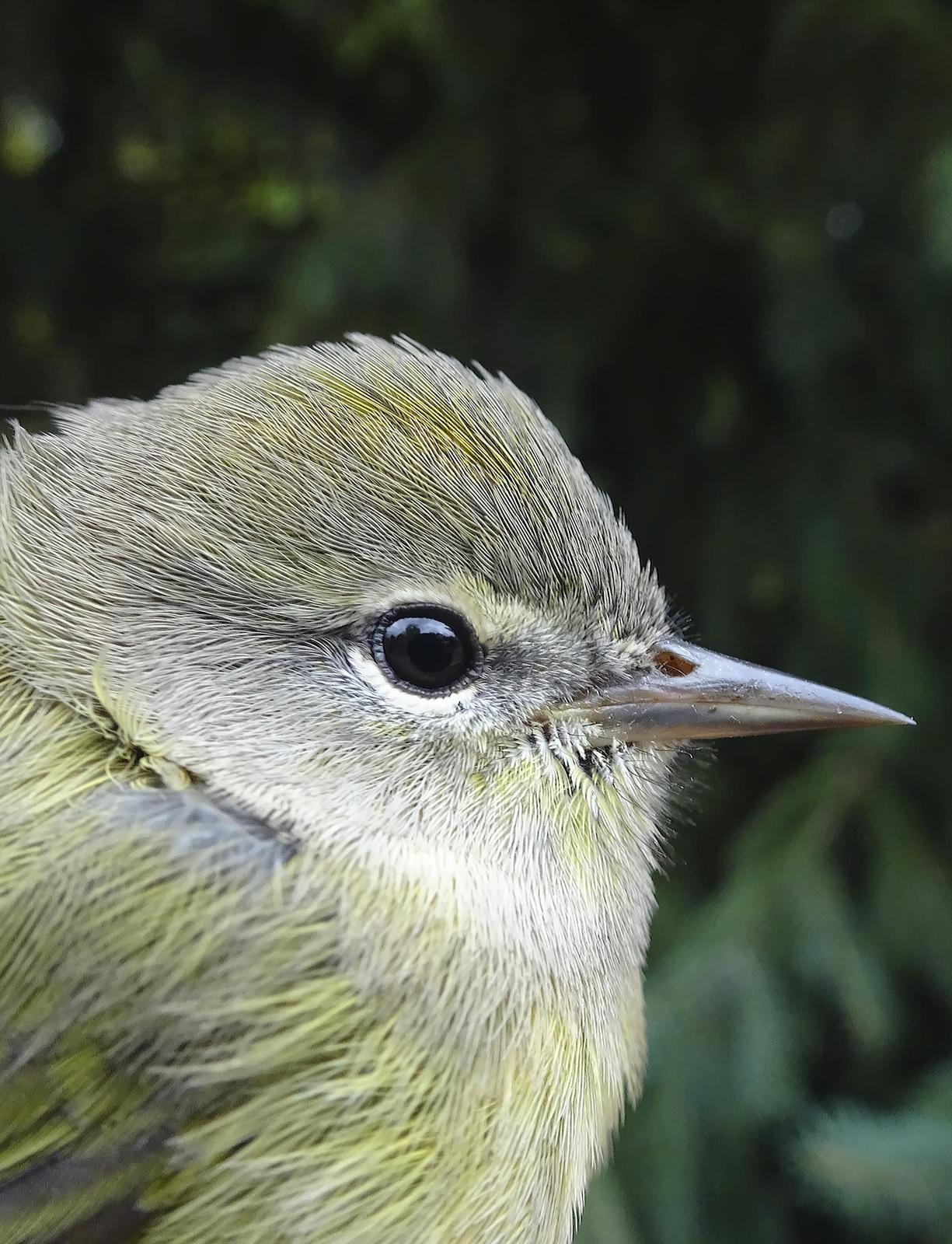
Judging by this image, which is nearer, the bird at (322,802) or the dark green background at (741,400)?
the bird at (322,802)

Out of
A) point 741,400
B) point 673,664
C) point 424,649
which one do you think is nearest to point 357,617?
point 424,649

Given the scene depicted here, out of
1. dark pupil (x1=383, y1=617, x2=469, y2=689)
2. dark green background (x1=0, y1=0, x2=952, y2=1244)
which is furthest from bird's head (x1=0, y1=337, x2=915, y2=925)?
dark green background (x1=0, y1=0, x2=952, y2=1244)

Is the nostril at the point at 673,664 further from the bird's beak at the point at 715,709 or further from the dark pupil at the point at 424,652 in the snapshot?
the dark pupil at the point at 424,652

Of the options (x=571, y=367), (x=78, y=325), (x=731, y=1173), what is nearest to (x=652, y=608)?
(x=571, y=367)

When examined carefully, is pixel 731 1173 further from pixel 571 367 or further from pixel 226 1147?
pixel 571 367

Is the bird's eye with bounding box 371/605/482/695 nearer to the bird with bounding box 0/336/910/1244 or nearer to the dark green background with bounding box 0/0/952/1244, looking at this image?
the bird with bounding box 0/336/910/1244

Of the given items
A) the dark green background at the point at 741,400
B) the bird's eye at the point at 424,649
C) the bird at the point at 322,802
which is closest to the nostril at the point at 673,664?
the bird at the point at 322,802
